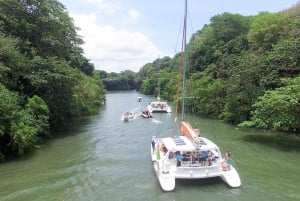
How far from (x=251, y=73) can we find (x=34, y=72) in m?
23.5

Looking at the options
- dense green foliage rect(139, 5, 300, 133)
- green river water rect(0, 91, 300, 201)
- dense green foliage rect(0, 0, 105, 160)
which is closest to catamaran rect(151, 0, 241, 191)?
green river water rect(0, 91, 300, 201)

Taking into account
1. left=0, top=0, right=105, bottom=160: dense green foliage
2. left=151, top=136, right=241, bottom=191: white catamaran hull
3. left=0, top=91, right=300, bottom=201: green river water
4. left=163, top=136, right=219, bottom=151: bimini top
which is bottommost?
left=0, top=91, right=300, bottom=201: green river water

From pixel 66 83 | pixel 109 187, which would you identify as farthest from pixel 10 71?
pixel 109 187

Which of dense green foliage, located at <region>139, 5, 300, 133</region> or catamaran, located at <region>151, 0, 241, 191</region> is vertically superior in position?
dense green foliage, located at <region>139, 5, 300, 133</region>

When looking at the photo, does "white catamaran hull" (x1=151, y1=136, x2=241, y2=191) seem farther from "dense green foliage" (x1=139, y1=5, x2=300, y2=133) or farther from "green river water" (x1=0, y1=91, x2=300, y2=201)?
"dense green foliage" (x1=139, y1=5, x2=300, y2=133)

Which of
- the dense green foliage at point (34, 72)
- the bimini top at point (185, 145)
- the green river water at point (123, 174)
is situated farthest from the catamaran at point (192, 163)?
the dense green foliage at point (34, 72)

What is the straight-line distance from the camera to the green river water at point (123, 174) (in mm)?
17922

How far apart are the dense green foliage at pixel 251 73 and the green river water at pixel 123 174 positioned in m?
3.21

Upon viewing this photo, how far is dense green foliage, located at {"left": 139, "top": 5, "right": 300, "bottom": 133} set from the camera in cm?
2859

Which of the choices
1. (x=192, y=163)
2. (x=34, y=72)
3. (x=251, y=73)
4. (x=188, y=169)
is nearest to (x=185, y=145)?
(x=192, y=163)

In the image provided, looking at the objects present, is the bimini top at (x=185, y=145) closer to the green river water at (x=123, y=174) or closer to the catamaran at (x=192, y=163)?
the catamaran at (x=192, y=163)

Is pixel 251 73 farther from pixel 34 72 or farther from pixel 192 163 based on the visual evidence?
pixel 34 72

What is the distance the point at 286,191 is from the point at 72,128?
27245mm

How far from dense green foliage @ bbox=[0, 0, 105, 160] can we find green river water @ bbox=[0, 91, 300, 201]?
2208 millimetres
